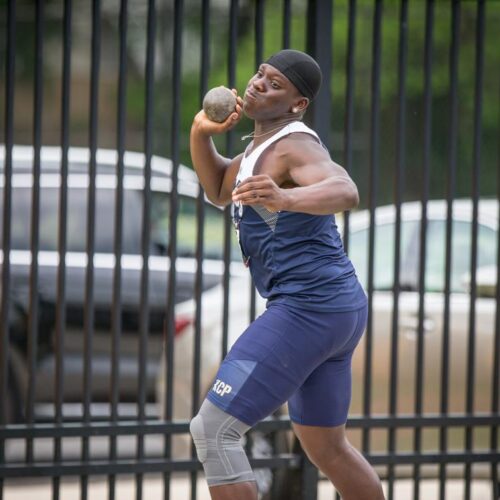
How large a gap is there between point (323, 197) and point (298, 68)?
0.54 meters

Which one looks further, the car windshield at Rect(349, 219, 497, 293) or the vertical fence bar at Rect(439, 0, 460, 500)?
the car windshield at Rect(349, 219, 497, 293)

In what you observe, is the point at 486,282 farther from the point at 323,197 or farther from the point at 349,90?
the point at 323,197

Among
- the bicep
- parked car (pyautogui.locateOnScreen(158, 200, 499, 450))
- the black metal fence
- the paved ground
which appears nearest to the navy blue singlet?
the bicep

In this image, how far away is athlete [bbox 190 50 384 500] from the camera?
3707mm

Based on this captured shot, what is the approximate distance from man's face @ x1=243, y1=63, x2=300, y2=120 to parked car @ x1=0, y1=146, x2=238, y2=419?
11.0 ft

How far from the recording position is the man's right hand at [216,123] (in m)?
3.94

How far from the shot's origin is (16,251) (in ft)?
24.8

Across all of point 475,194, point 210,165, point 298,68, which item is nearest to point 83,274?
point 475,194

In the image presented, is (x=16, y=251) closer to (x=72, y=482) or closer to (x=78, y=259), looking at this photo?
(x=78, y=259)

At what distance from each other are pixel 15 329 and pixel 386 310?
2.52 meters

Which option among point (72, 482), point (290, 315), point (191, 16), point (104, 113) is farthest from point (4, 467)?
point (104, 113)

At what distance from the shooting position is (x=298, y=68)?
388 centimetres

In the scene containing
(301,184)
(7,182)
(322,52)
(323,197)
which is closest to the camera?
(323,197)

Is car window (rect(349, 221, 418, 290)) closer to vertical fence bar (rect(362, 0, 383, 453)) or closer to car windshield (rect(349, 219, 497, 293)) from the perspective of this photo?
car windshield (rect(349, 219, 497, 293))
